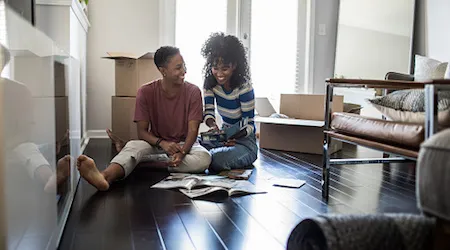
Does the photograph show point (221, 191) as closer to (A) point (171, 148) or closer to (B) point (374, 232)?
(A) point (171, 148)

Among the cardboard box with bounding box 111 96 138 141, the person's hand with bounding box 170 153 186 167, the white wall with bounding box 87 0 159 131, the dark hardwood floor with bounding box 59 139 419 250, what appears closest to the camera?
the dark hardwood floor with bounding box 59 139 419 250

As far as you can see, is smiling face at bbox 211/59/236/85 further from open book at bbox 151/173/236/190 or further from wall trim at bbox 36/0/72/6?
wall trim at bbox 36/0/72/6

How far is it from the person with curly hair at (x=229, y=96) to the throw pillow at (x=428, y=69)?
4.56ft

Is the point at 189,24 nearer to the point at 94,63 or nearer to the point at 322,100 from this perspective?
the point at 94,63

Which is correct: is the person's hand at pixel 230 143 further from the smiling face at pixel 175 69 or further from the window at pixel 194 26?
the window at pixel 194 26

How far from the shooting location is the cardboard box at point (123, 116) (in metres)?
3.35

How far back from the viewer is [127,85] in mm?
3365

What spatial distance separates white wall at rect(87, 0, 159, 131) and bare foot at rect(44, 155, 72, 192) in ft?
7.45

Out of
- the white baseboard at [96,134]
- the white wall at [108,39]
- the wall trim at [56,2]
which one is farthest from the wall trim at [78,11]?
the white baseboard at [96,134]

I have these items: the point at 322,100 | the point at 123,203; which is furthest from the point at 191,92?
the point at 322,100

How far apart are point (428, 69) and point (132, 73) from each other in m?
2.19

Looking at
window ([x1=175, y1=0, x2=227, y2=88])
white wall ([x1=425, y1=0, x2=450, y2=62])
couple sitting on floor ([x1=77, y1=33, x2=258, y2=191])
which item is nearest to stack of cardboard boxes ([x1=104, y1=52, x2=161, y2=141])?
window ([x1=175, y1=0, x2=227, y2=88])

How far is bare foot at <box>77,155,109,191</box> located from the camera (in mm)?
1835

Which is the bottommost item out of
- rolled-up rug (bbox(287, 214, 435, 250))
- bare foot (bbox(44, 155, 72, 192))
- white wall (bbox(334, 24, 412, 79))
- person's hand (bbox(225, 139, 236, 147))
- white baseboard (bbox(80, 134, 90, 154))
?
white baseboard (bbox(80, 134, 90, 154))
